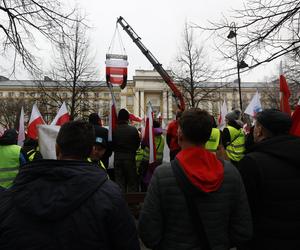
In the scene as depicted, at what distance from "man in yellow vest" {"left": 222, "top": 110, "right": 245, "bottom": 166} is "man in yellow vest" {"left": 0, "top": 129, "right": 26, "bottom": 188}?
3862mm

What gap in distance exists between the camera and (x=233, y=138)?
6336 mm

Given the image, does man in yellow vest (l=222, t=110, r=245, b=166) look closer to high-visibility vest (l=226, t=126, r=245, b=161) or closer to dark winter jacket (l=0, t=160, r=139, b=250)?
high-visibility vest (l=226, t=126, r=245, b=161)

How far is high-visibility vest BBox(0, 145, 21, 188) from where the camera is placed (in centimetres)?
464

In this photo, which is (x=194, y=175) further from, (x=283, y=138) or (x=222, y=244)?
(x=283, y=138)

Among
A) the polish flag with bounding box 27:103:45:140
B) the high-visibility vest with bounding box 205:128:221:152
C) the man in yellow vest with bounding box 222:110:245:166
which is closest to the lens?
the high-visibility vest with bounding box 205:128:221:152

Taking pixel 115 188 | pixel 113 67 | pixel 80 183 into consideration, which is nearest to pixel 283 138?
pixel 115 188

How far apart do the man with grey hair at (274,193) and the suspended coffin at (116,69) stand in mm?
13976

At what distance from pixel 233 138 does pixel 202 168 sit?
4.57 m

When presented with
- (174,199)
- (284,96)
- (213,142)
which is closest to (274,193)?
(174,199)

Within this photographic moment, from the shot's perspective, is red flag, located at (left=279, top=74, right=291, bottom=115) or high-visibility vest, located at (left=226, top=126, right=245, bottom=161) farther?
high-visibility vest, located at (left=226, top=126, right=245, bottom=161)

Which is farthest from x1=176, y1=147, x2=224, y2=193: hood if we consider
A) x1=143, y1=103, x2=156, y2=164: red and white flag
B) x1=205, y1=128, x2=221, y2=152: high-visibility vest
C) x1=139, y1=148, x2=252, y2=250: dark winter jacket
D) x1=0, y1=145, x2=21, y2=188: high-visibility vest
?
x1=143, y1=103, x2=156, y2=164: red and white flag

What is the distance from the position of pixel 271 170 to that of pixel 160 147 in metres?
4.71

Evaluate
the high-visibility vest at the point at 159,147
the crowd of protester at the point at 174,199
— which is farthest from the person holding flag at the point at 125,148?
the crowd of protester at the point at 174,199

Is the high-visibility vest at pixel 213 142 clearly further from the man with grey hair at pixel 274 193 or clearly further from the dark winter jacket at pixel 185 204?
the dark winter jacket at pixel 185 204
